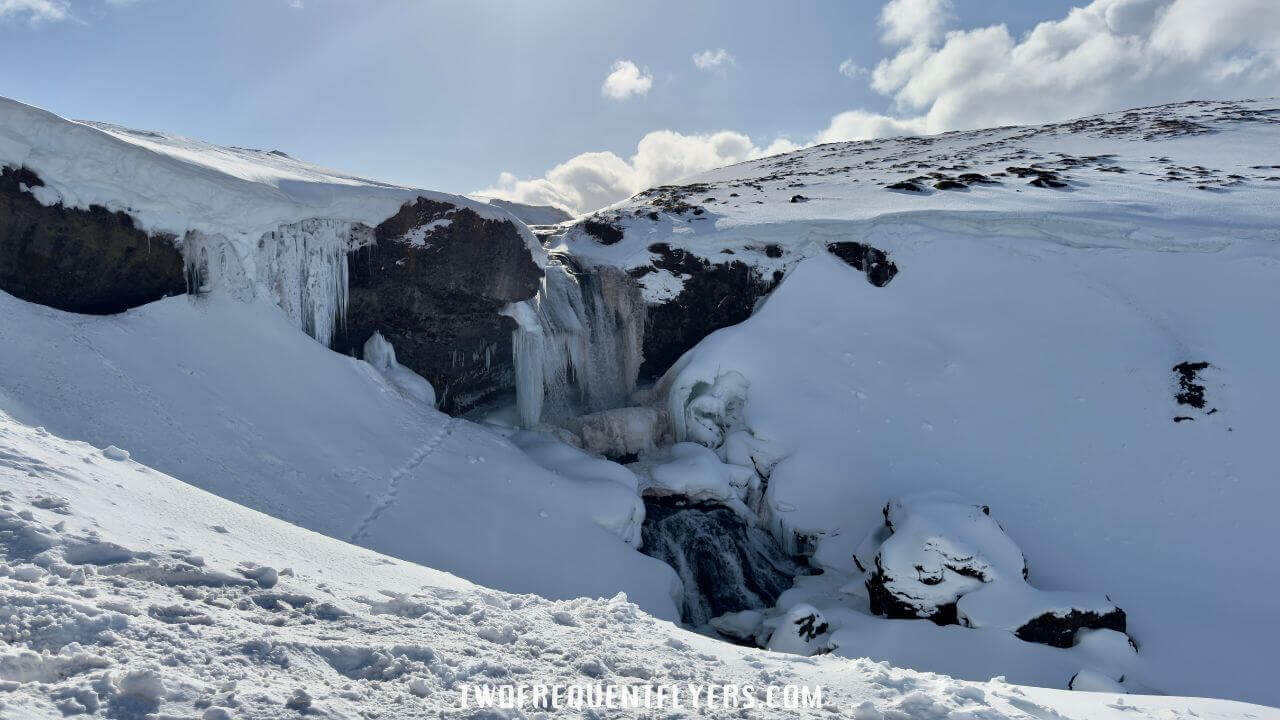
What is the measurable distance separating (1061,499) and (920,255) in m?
5.96

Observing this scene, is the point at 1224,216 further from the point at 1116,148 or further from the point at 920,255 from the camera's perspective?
the point at 1116,148

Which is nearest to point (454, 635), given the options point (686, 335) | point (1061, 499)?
point (1061, 499)

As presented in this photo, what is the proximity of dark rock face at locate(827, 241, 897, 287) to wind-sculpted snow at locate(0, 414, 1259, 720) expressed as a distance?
10846 millimetres

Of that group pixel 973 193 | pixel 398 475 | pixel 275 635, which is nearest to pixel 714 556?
pixel 398 475

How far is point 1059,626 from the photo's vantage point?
908cm

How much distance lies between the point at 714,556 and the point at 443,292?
21.0ft

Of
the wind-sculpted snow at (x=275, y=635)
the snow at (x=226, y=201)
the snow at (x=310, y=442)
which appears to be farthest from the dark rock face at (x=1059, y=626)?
the snow at (x=226, y=201)

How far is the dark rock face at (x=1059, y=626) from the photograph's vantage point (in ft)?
29.7

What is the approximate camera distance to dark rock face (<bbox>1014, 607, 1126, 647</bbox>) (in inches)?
356

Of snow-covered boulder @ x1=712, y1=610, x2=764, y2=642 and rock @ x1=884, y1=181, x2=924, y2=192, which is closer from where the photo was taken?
snow-covered boulder @ x1=712, y1=610, x2=764, y2=642

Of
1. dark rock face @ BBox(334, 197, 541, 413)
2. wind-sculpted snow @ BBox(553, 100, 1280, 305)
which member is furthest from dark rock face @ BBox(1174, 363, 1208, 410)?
dark rock face @ BBox(334, 197, 541, 413)

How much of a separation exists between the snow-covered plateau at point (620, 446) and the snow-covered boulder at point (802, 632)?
83 millimetres

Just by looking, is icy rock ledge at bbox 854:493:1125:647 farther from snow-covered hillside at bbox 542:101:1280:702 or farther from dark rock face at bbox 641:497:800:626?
dark rock face at bbox 641:497:800:626

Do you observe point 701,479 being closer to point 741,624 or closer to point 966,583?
point 741,624
